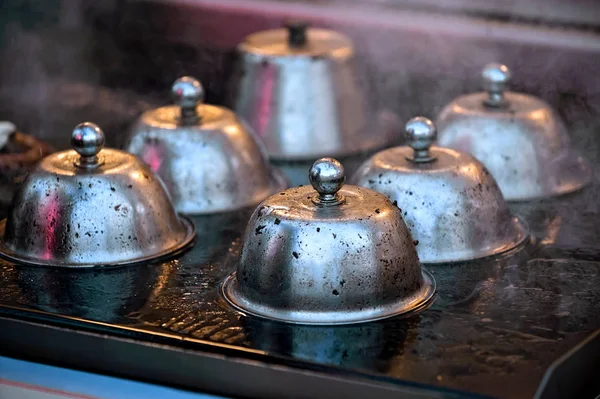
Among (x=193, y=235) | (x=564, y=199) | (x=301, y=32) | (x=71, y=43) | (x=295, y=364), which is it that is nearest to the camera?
(x=295, y=364)

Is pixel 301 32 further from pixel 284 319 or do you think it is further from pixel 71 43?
pixel 284 319

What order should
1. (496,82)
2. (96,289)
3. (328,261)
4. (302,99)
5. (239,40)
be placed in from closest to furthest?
(328,261)
(96,289)
(496,82)
(302,99)
(239,40)

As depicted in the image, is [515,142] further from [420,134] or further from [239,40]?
[239,40]

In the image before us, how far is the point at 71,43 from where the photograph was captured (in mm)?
3629

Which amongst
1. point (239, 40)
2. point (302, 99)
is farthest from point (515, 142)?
point (239, 40)

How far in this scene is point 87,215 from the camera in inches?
80.0

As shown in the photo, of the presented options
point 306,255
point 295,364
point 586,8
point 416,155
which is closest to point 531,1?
point 586,8

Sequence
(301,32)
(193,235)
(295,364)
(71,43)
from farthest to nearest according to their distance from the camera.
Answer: (71,43)
(301,32)
(193,235)
(295,364)

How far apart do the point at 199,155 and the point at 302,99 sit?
1.80ft

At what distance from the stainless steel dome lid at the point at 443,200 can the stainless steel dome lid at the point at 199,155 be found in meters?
0.38

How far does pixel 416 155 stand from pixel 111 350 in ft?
2.53

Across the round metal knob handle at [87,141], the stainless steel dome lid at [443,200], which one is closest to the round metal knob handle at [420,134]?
the stainless steel dome lid at [443,200]

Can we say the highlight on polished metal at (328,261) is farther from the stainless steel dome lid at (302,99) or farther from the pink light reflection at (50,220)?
the stainless steel dome lid at (302,99)

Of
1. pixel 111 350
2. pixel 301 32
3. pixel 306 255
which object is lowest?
pixel 111 350
